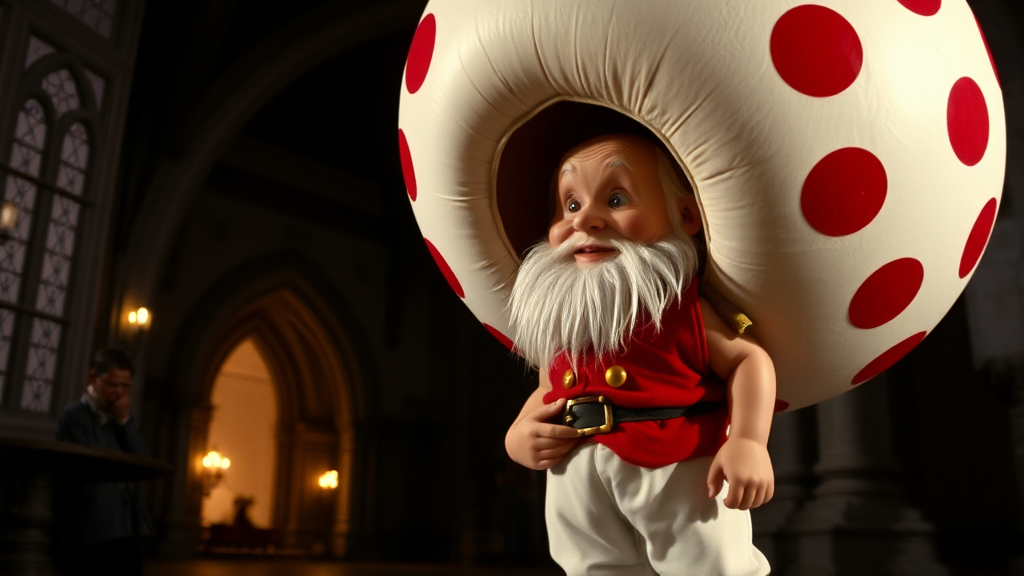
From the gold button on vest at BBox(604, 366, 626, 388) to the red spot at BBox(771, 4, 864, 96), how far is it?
1.42ft

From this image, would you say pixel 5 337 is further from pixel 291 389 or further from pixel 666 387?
pixel 291 389

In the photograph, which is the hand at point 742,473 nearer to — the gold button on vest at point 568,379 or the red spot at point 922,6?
the gold button on vest at point 568,379

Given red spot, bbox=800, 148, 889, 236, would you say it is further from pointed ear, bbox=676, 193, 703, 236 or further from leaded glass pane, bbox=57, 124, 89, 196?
leaded glass pane, bbox=57, 124, 89, 196

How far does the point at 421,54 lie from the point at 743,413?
687 millimetres

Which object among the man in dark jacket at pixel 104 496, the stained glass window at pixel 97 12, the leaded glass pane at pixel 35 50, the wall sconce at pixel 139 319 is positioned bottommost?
the man in dark jacket at pixel 104 496

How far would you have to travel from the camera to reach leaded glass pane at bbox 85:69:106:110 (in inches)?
225

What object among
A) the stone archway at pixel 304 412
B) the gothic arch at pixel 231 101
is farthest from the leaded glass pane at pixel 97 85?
the stone archway at pixel 304 412

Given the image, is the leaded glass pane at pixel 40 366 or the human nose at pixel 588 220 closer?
the human nose at pixel 588 220

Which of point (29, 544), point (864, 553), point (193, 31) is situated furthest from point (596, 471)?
point (193, 31)

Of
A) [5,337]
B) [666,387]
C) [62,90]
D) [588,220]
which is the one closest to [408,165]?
[588,220]

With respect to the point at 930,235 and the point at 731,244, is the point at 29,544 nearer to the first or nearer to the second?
the point at 731,244

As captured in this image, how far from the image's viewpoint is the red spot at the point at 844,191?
1.01 metres

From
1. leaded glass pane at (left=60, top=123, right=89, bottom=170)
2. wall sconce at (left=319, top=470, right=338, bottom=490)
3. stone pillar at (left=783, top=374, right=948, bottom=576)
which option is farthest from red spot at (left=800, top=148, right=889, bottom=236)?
wall sconce at (left=319, top=470, right=338, bottom=490)

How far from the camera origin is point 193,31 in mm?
8273
